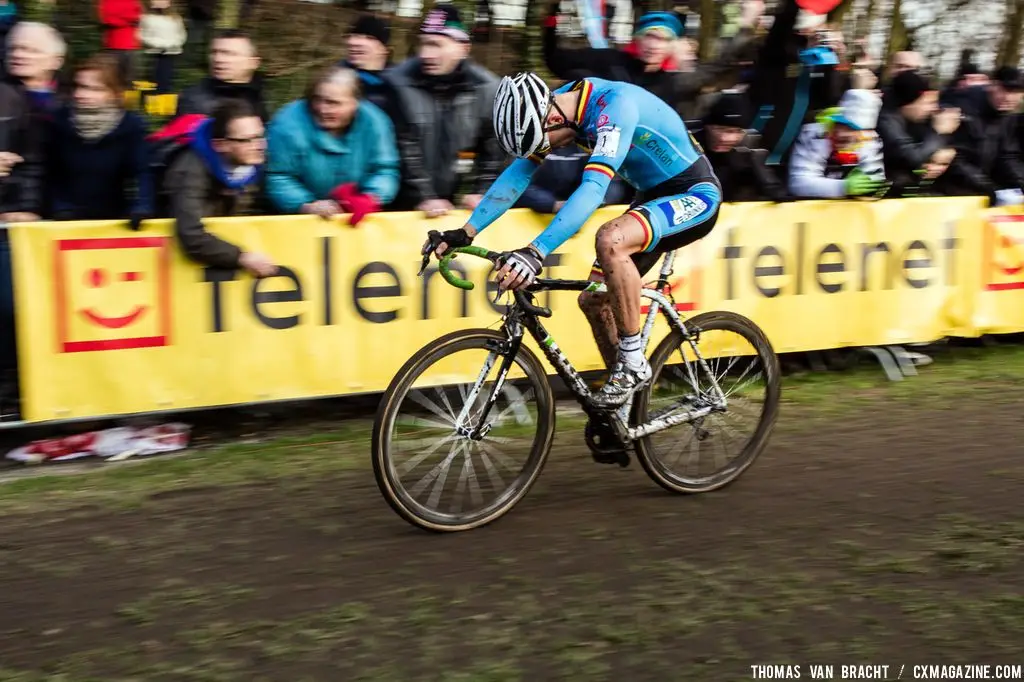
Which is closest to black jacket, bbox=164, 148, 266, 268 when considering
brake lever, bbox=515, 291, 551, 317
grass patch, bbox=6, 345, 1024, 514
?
grass patch, bbox=6, 345, 1024, 514

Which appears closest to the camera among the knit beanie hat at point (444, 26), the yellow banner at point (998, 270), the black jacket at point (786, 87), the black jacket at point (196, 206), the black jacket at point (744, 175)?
the black jacket at point (196, 206)

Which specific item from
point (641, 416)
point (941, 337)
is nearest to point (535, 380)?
point (641, 416)

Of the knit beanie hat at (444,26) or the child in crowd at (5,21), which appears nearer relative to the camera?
the child in crowd at (5,21)

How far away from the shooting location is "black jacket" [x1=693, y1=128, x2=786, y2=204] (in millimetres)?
7793

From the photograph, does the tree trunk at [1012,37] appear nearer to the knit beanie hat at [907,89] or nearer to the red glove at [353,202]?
the knit beanie hat at [907,89]

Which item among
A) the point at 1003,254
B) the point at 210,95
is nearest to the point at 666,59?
the point at 1003,254

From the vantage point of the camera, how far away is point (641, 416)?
5.13 m

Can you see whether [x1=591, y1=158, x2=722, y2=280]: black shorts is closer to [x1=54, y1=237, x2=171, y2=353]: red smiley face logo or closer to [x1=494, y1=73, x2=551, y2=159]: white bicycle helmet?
[x1=494, y1=73, x2=551, y2=159]: white bicycle helmet

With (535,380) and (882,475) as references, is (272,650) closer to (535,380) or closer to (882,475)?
(535,380)

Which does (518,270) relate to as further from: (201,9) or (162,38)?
(201,9)

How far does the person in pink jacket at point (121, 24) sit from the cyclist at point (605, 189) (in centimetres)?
389

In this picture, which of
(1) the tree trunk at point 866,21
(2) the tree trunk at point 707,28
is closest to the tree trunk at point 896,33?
(1) the tree trunk at point 866,21

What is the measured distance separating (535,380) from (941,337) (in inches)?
183

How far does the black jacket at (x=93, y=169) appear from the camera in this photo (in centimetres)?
632
